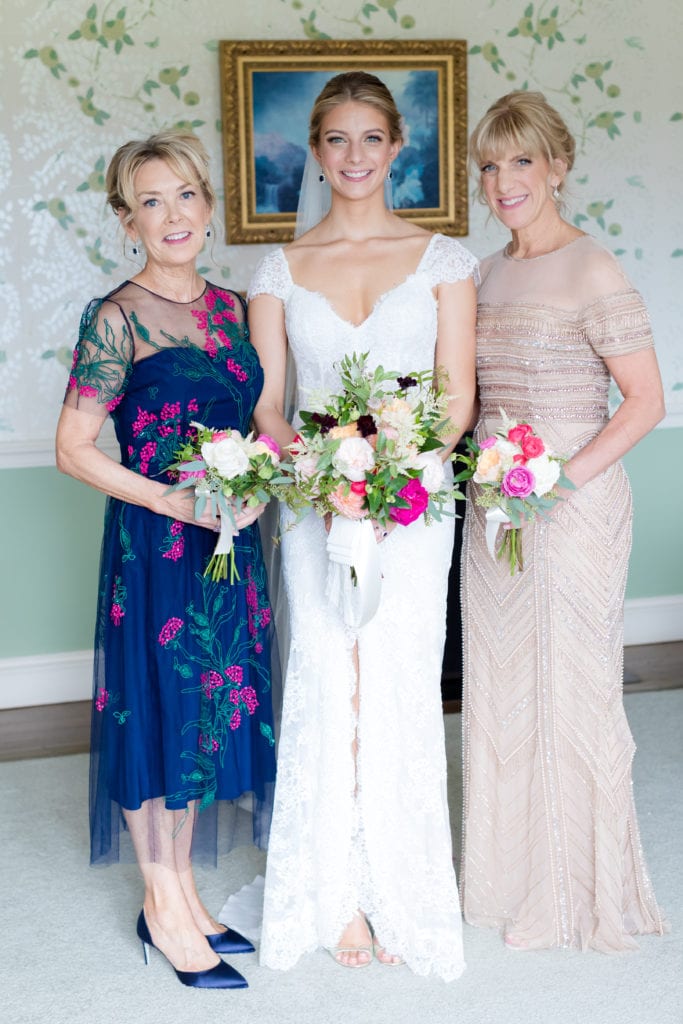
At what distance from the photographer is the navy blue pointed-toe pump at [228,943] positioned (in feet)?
9.97

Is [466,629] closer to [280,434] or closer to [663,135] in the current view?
[280,434]

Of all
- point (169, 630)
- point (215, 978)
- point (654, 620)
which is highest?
point (169, 630)

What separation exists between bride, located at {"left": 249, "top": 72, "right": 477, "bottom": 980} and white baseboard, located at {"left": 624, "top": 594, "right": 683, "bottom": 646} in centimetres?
282

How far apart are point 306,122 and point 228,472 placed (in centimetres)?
270

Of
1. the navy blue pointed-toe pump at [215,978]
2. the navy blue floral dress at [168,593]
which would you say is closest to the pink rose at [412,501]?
the navy blue floral dress at [168,593]

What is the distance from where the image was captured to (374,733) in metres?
2.95

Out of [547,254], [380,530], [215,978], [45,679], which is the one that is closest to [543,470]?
[380,530]

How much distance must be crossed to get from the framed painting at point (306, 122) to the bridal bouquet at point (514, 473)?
2394 millimetres

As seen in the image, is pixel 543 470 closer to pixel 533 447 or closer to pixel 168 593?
pixel 533 447

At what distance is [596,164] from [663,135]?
34cm

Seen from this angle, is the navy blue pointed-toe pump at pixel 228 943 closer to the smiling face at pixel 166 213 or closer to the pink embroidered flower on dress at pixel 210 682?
the pink embroidered flower on dress at pixel 210 682

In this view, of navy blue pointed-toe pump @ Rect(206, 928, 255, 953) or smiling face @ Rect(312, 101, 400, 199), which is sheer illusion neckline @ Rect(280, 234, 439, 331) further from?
navy blue pointed-toe pump @ Rect(206, 928, 255, 953)

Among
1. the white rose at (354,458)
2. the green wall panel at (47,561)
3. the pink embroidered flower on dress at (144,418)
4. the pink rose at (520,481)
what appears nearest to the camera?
the white rose at (354,458)

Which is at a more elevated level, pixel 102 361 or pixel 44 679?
pixel 102 361
